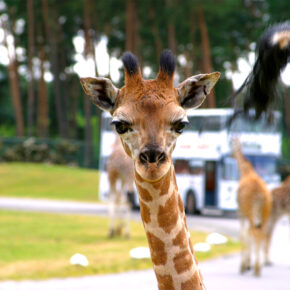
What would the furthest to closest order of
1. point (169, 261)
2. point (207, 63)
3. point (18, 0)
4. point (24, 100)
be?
1. point (24, 100)
2. point (18, 0)
3. point (207, 63)
4. point (169, 261)

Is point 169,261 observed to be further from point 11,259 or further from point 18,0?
point 18,0

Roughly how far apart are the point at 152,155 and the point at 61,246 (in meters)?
Result: 14.7

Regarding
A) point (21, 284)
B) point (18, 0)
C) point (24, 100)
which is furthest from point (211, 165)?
point (24, 100)

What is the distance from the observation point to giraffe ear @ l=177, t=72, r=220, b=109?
4523 mm

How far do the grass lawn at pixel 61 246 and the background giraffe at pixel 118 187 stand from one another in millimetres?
502

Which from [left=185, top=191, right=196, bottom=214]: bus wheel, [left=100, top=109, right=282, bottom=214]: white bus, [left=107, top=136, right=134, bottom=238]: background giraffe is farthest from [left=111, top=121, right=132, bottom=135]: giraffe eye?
[left=185, top=191, right=196, bottom=214]: bus wheel

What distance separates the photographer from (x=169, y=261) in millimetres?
4316

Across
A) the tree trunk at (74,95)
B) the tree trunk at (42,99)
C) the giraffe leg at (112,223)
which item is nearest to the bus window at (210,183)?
the giraffe leg at (112,223)

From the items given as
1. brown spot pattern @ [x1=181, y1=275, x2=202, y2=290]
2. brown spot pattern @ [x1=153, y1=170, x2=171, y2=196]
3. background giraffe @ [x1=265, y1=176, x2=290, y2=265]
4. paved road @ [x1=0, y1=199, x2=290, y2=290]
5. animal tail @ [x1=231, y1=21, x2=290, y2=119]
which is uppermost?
animal tail @ [x1=231, y1=21, x2=290, y2=119]

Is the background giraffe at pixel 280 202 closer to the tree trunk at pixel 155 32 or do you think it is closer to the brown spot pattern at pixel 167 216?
the brown spot pattern at pixel 167 216

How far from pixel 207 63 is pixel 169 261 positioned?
39.2 metres

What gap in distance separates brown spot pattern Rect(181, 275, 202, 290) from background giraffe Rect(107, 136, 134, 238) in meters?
16.3

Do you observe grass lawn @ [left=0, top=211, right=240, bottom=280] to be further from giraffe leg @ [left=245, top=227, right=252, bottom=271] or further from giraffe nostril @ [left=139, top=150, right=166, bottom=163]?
giraffe nostril @ [left=139, top=150, right=166, bottom=163]

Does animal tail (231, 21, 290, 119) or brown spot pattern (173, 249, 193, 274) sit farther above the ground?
animal tail (231, 21, 290, 119)
